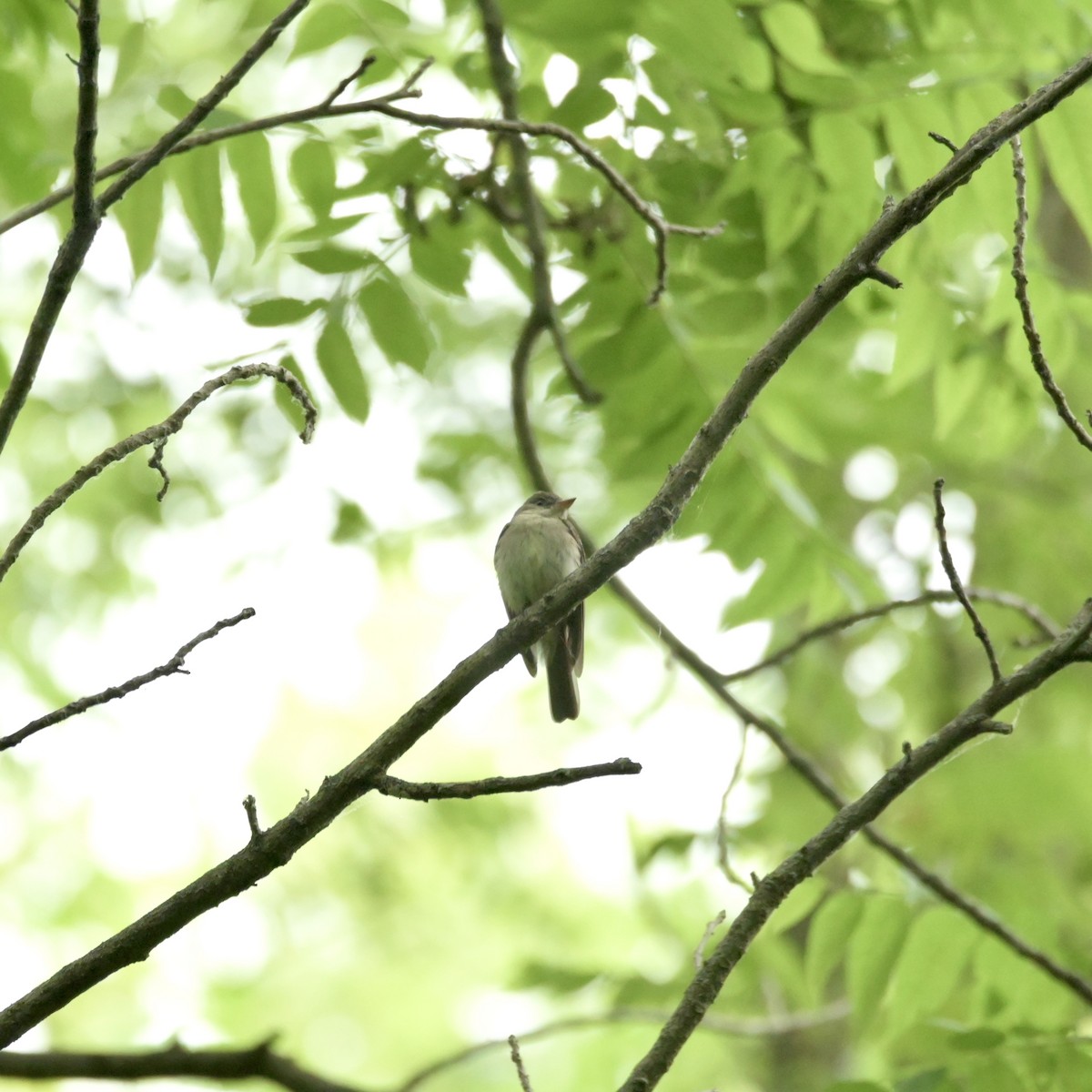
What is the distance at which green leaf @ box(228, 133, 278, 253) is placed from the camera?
13.6 ft

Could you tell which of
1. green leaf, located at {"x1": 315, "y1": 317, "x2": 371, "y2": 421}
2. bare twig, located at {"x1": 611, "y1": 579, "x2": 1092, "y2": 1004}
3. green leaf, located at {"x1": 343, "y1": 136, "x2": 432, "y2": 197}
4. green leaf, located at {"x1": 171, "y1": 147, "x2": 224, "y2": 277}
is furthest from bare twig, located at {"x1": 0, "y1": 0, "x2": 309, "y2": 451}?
bare twig, located at {"x1": 611, "y1": 579, "x2": 1092, "y2": 1004}

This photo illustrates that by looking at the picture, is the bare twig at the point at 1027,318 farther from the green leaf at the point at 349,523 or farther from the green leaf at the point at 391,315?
the green leaf at the point at 349,523

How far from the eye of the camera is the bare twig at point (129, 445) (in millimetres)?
2451

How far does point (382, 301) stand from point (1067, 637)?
253 centimetres

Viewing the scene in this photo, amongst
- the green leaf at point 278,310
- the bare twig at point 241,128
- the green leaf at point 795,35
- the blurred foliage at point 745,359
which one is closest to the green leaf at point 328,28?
the blurred foliage at point 745,359

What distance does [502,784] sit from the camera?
8.38 ft

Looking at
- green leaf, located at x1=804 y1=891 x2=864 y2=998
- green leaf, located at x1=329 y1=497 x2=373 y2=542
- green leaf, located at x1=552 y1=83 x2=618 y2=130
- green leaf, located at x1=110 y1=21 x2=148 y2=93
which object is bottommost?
green leaf, located at x1=804 y1=891 x2=864 y2=998

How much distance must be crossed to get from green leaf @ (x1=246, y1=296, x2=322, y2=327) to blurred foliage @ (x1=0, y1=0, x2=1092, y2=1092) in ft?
0.03

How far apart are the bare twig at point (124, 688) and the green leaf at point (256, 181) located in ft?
6.16

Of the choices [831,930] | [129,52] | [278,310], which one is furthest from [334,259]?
[831,930]

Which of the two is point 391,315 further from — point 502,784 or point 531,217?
point 502,784

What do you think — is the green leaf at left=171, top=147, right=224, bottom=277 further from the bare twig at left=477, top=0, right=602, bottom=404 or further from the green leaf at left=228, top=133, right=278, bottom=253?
the bare twig at left=477, top=0, right=602, bottom=404

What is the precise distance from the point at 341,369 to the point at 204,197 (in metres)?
0.70

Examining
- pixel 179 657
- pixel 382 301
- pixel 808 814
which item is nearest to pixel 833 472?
pixel 808 814
